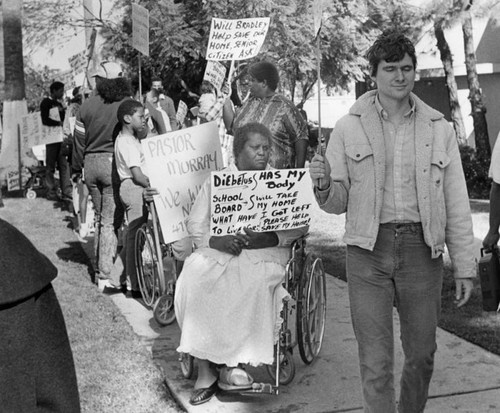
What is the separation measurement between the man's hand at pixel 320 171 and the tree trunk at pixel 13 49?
17220 mm

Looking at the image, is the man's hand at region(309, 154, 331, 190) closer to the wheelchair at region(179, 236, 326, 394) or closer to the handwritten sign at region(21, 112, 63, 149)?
the wheelchair at region(179, 236, 326, 394)

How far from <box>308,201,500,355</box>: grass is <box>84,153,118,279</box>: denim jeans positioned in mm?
2144

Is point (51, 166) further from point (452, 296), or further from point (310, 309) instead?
point (310, 309)

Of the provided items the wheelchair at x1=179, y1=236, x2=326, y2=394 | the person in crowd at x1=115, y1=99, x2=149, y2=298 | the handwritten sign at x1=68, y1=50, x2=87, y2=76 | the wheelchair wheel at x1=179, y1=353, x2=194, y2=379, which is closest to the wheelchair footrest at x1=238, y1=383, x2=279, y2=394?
the wheelchair at x1=179, y1=236, x2=326, y2=394

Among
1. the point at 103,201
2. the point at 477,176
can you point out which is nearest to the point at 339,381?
the point at 103,201

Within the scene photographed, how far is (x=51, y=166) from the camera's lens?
55.2 ft

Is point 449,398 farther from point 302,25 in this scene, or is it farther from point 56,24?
point 56,24

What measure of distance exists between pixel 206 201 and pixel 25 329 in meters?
3.68

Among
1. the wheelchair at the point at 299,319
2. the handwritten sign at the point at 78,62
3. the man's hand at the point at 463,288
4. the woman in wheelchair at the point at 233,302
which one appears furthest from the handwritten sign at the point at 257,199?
the handwritten sign at the point at 78,62

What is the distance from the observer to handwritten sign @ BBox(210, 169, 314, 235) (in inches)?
210

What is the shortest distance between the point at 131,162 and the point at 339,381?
2864 millimetres

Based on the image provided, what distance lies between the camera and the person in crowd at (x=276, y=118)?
6.87 m

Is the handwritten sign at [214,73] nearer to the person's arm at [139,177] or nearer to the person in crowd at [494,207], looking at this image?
the person's arm at [139,177]

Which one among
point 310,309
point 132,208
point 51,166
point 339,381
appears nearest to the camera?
point 339,381
